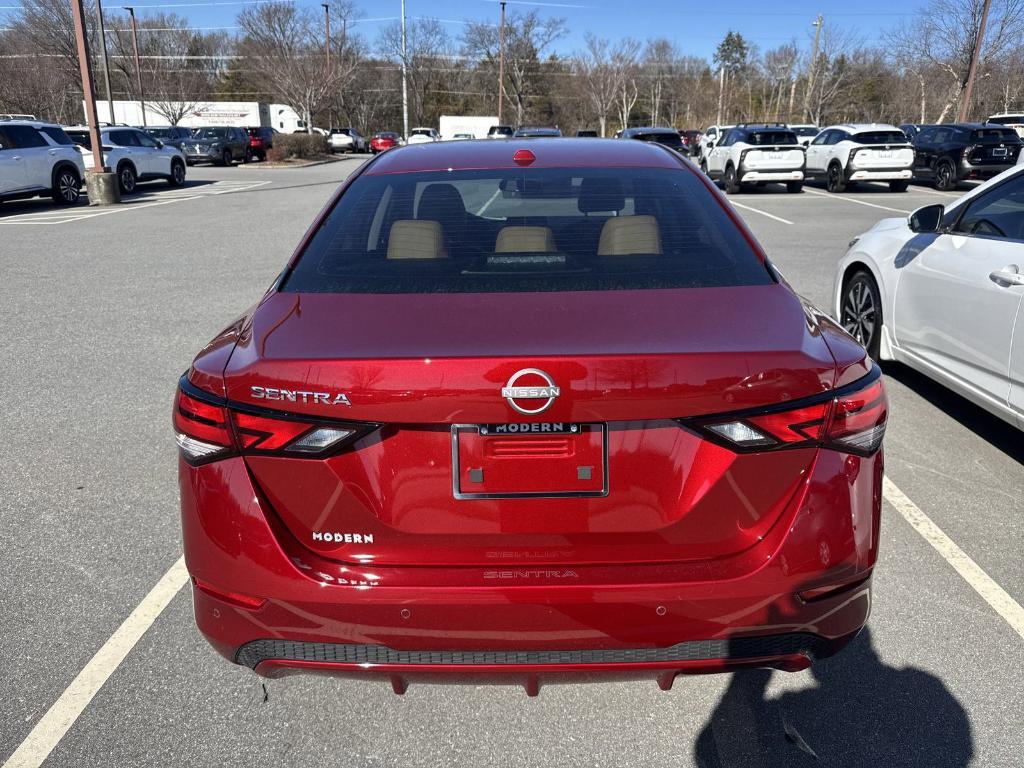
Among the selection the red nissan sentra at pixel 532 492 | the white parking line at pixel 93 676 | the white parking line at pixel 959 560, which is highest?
the red nissan sentra at pixel 532 492

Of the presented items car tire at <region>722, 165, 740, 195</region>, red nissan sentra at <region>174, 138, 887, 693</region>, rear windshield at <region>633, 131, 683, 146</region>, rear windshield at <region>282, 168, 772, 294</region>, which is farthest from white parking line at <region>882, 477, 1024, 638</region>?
rear windshield at <region>633, 131, 683, 146</region>

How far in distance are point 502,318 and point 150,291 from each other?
825cm

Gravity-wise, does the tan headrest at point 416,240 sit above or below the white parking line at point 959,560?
above

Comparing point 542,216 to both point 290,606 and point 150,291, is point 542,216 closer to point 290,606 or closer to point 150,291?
point 290,606

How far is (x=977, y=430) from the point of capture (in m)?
4.96

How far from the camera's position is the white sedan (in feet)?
13.5

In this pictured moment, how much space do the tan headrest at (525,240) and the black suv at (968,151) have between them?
864 inches

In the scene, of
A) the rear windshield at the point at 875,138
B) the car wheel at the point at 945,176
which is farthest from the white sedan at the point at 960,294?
the car wheel at the point at 945,176

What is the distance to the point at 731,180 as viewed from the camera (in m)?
22.6

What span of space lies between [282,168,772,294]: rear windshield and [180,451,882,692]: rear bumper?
0.73 m

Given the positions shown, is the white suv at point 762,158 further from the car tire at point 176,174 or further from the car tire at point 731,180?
the car tire at point 176,174

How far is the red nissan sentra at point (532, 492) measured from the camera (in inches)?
75.1

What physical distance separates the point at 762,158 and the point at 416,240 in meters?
20.8

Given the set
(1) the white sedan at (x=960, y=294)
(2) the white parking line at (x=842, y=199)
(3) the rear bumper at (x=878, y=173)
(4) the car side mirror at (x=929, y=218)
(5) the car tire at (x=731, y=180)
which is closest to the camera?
(1) the white sedan at (x=960, y=294)
